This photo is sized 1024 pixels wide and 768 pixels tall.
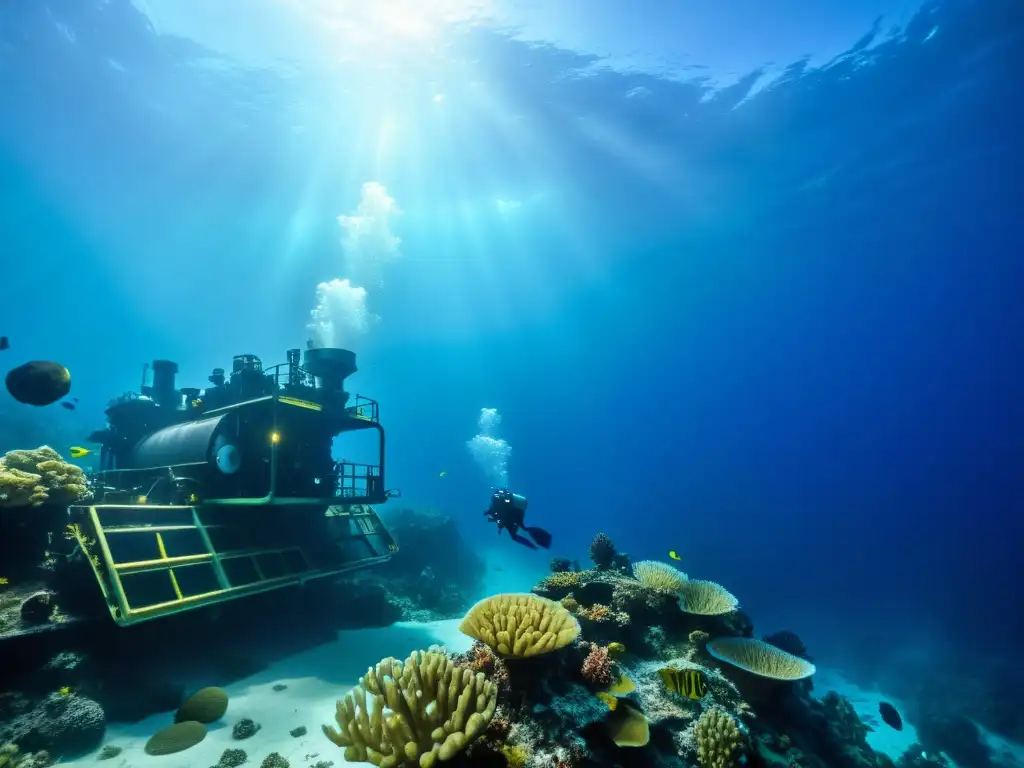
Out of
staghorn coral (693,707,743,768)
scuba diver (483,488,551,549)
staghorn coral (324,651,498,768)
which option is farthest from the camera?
scuba diver (483,488,551,549)

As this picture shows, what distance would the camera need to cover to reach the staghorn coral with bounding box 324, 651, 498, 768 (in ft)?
10.7

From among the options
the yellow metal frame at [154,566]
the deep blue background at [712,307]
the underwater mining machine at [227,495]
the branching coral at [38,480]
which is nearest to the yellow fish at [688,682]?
A: the yellow metal frame at [154,566]

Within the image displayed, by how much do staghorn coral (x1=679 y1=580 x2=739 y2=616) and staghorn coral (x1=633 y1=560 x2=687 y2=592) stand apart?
138 mm

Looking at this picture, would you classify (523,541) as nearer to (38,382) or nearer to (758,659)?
(758,659)

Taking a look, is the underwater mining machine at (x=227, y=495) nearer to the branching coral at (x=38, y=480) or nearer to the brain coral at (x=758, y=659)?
the branching coral at (x=38, y=480)

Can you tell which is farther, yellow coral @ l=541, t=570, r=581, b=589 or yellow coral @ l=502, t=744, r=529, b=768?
yellow coral @ l=541, t=570, r=581, b=589

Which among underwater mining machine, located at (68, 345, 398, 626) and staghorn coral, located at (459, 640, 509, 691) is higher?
underwater mining machine, located at (68, 345, 398, 626)

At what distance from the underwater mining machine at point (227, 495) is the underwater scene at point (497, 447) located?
111 millimetres

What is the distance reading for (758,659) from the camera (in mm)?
6211

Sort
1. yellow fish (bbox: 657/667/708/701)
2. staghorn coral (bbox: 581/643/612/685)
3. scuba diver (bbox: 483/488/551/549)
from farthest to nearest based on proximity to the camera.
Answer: scuba diver (bbox: 483/488/551/549)
staghorn coral (bbox: 581/643/612/685)
yellow fish (bbox: 657/667/708/701)

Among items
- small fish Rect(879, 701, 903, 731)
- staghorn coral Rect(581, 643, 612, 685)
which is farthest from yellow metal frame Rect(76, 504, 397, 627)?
small fish Rect(879, 701, 903, 731)

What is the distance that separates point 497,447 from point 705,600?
104m

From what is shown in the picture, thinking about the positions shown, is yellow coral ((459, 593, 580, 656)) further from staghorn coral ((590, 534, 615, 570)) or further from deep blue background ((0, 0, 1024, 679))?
deep blue background ((0, 0, 1024, 679))

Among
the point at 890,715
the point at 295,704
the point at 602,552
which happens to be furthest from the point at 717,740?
the point at 890,715
